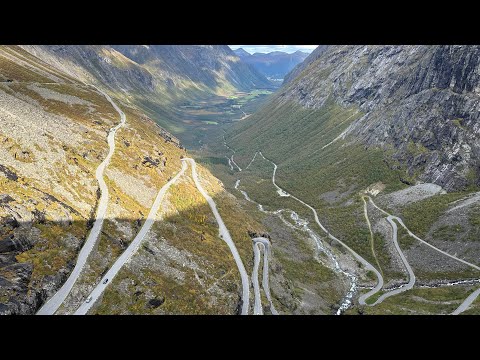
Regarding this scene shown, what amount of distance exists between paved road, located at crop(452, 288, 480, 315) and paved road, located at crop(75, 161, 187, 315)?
57.9 metres

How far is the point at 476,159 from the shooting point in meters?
129

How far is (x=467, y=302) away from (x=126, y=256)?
6537 cm

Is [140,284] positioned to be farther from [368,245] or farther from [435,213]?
[435,213]

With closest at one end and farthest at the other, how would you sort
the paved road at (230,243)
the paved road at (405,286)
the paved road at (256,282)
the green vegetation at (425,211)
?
the paved road at (256,282) < the paved road at (230,243) < the paved road at (405,286) < the green vegetation at (425,211)

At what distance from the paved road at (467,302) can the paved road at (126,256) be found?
57872mm

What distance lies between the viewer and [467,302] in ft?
231

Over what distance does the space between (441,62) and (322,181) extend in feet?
252

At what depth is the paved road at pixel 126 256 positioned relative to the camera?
143 ft

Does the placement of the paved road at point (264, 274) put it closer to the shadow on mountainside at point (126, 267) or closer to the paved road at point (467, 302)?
the shadow on mountainside at point (126, 267)

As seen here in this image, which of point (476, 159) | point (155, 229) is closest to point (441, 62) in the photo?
point (476, 159)

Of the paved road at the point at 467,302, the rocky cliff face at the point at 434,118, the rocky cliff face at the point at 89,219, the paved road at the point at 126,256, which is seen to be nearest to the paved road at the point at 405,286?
the paved road at the point at 467,302

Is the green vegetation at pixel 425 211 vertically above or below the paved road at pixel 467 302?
above

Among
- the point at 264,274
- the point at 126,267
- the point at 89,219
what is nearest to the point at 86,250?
Answer: the point at 126,267

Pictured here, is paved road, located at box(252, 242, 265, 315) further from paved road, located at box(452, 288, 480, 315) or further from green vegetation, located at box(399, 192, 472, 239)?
green vegetation, located at box(399, 192, 472, 239)
